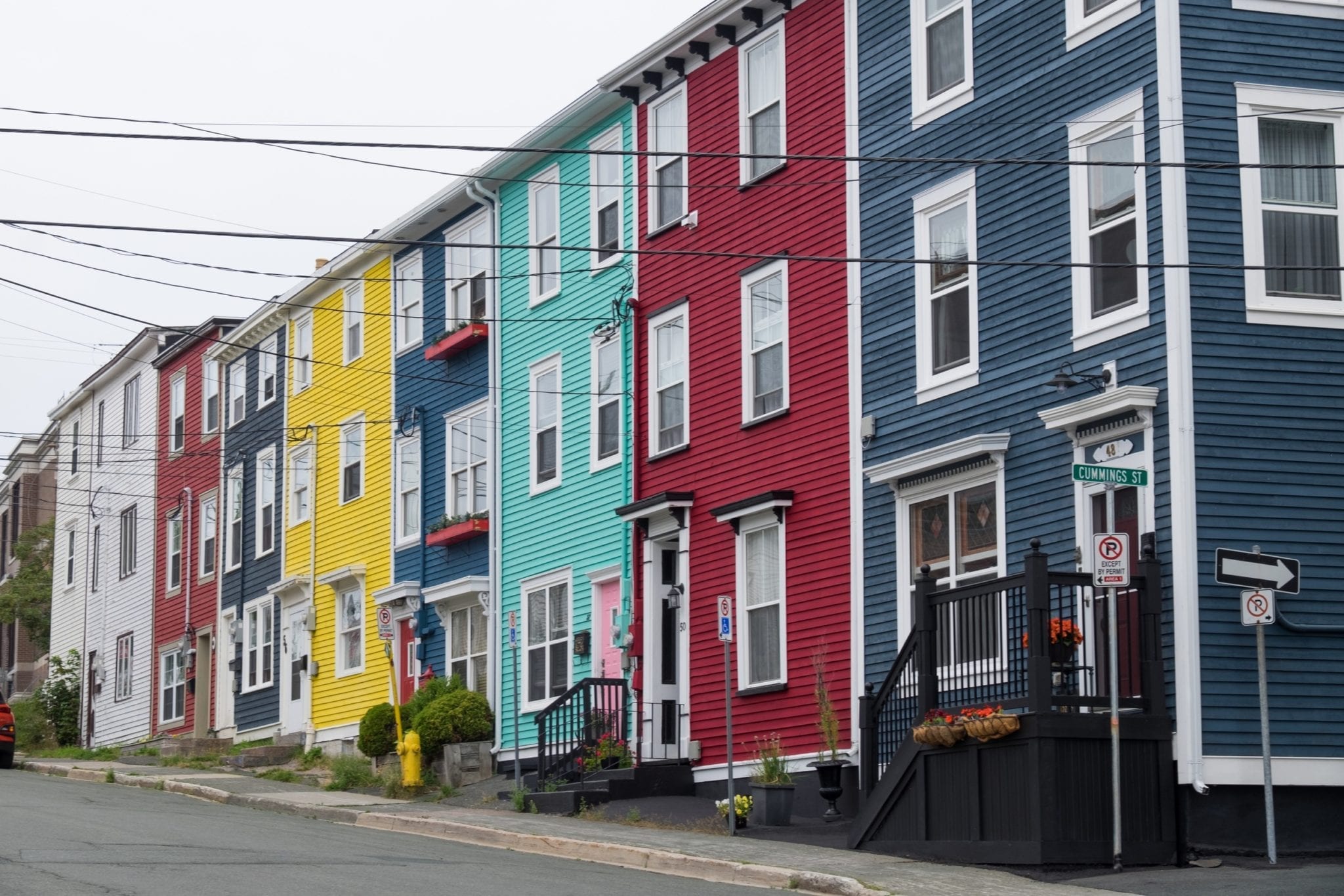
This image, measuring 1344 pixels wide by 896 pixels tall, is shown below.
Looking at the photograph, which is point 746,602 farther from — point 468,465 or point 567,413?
point 468,465

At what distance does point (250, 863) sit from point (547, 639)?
12353 mm

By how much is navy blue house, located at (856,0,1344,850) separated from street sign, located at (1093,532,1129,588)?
2.21ft

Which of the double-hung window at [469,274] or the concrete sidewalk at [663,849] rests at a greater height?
the double-hung window at [469,274]

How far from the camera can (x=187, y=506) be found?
43.4 m

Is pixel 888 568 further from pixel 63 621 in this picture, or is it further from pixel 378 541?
pixel 63 621

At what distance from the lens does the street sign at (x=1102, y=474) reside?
16156mm

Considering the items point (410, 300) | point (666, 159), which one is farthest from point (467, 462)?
point (666, 159)

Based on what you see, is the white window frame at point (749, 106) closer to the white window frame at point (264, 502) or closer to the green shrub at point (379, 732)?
the green shrub at point (379, 732)

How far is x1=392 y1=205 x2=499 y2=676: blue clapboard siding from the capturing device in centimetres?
3136

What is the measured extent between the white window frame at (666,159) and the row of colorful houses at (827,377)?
0.05 meters

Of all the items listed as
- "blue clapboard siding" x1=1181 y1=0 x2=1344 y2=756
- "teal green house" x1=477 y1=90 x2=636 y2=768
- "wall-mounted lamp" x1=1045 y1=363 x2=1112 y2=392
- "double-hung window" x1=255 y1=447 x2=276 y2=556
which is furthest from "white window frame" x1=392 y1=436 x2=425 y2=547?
"blue clapboard siding" x1=1181 y1=0 x2=1344 y2=756

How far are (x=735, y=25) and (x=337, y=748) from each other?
16.3 m

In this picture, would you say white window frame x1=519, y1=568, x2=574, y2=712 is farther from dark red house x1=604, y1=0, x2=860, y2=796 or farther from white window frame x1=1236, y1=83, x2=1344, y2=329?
white window frame x1=1236, y1=83, x2=1344, y2=329

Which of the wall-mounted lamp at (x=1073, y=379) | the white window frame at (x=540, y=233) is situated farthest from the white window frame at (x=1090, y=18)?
the white window frame at (x=540, y=233)
